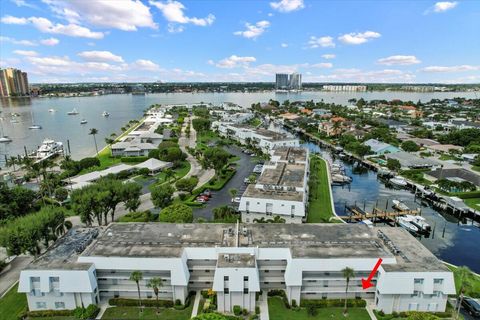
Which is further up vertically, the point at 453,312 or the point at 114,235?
the point at 114,235

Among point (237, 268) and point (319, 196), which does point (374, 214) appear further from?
point (237, 268)

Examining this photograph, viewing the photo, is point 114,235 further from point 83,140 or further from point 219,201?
point 83,140

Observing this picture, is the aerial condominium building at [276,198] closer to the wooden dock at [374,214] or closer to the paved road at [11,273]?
the wooden dock at [374,214]

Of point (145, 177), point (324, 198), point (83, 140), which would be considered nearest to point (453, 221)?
point (324, 198)

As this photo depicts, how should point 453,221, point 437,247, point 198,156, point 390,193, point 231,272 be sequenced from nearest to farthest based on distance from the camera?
point 231,272 < point 437,247 < point 453,221 < point 390,193 < point 198,156

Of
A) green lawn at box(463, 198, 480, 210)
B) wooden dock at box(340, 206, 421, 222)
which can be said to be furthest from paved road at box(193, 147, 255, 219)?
green lawn at box(463, 198, 480, 210)

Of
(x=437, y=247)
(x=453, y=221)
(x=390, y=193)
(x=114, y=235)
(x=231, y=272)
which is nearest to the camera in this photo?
(x=231, y=272)
